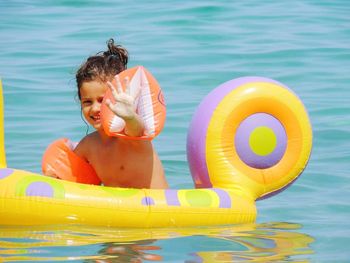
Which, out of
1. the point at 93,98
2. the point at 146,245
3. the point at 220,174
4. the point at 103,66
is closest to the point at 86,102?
the point at 93,98

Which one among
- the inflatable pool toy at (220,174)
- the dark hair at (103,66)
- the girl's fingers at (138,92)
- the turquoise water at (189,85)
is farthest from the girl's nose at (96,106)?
the turquoise water at (189,85)

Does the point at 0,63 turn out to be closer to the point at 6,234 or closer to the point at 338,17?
the point at 338,17

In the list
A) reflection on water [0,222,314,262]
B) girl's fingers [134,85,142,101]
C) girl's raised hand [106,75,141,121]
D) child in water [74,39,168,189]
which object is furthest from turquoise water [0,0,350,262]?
girl's fingers [134,85,142,101]

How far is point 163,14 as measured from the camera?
11.2m

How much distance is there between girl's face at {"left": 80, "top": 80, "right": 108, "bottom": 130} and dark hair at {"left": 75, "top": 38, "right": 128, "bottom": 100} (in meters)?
0.03

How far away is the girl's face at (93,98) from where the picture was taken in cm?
496

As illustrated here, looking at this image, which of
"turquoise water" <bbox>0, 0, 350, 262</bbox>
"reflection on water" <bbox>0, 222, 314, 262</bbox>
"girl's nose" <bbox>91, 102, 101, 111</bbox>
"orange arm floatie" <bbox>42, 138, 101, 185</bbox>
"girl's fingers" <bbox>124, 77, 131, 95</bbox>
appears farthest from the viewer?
"orange arm floatie" <bbox>42, 138, 101, 185</bbox>

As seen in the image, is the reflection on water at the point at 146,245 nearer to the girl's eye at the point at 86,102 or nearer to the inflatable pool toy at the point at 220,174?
the inflatable pool toy at the point at 220,174

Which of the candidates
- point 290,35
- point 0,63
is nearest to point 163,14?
point 290,35

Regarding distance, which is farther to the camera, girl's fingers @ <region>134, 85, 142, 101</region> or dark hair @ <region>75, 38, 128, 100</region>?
dark hair @ <region>75, 38, 128, 100</region>

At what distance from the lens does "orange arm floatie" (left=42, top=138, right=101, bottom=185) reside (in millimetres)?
5098

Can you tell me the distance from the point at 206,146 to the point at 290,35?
5.47m

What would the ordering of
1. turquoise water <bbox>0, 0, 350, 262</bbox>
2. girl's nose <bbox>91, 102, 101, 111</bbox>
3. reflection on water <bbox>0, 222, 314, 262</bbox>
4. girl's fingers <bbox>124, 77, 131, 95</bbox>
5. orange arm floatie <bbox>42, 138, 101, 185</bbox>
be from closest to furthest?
reflection on water <bbox>0, 222, 314, 262</bbox>
turquoise water <bbox>0, 0, 350, 262</bbox>
girl's fingers <bbox>124, 77, 131, 95</bbox>
girl's nose <bbox>91, 102, 101, 111</bbox>
orange arm floatie <bbox>42, 138, 101, 185</bbox>

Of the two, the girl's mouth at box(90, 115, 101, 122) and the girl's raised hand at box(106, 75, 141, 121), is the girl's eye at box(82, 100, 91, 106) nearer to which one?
the girl's mouth at box(90, 115, 101, 122)
